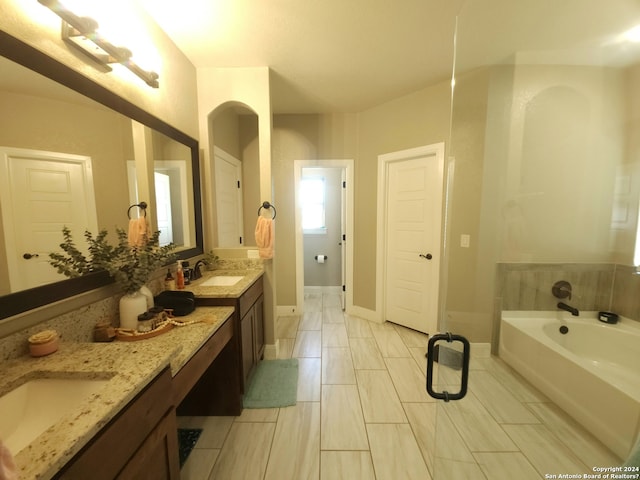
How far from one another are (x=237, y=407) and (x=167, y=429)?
928 mm

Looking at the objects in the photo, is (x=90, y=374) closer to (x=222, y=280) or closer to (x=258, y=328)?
(x=222, y=280)

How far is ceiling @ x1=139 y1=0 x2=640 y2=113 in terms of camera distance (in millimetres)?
1528

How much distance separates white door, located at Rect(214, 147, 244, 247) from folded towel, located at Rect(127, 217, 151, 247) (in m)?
1.00

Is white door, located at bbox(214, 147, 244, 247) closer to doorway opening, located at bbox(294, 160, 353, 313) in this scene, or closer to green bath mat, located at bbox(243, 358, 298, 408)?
doorway opening, located at bbox(294, 160, 353, 313)

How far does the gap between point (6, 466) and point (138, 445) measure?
0.43m

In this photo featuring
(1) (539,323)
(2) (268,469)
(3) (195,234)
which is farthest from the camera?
(3) (195,234)

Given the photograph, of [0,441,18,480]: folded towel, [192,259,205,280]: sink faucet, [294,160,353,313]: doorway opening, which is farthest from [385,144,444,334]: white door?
[0,441,18,480]: folded towel

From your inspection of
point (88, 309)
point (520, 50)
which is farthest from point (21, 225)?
point (520, 50)

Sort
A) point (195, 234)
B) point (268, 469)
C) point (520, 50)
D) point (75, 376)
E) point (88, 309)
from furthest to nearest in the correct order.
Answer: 1. point (195, 234)
2. point (520, 50)
3. point (268, 469)
4. point (88, 309)
5. point (75, 376)

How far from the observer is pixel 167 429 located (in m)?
0.88

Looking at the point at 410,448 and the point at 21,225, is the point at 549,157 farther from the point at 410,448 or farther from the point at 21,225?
the point at 21,225

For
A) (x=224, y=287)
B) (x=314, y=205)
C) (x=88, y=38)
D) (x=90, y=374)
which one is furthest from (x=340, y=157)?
(x=90, y=374)

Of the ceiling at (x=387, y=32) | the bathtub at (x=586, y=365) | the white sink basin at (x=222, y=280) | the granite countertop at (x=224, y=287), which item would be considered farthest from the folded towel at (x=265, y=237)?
the bathtub at (x=586, y=365)

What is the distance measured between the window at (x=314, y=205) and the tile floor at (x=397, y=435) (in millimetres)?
2645
